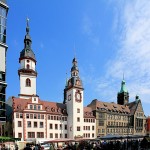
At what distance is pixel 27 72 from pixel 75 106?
15.2m

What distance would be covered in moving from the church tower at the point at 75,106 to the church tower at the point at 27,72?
9.68m

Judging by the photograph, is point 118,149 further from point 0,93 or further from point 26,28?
point 26,28

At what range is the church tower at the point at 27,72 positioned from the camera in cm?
7562

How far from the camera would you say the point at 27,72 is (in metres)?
76.7

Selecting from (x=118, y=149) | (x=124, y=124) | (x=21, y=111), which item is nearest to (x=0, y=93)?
(x=118, y=149)

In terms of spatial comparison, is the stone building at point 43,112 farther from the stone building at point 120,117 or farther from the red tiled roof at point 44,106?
the stone building at point 120,117

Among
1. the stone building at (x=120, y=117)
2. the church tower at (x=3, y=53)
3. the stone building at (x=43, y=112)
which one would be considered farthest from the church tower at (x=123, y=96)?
the church tower at (x=3, y=53)

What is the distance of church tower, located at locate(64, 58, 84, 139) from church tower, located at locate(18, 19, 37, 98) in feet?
31.8

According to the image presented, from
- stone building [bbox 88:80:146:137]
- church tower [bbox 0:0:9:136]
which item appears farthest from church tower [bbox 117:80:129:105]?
church tower [bbox 0:0:9:136]

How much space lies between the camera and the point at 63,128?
7481 centimetres

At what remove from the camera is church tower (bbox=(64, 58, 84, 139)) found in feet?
245

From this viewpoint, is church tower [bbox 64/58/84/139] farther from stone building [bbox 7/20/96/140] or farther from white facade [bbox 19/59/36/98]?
white facade [bbox 19/59/36/98]

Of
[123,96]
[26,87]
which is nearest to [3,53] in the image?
[26,87]

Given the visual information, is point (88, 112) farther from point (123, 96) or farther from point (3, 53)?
point (3, 53)
